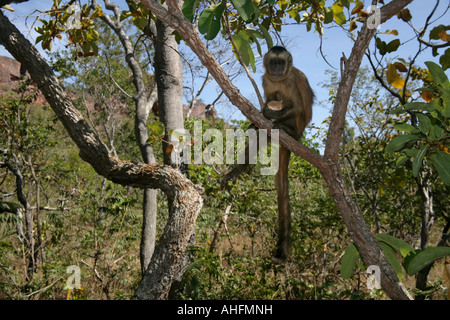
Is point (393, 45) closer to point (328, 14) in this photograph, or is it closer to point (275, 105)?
point (328, 14)

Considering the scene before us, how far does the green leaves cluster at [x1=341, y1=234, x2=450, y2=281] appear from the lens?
5.94 ft

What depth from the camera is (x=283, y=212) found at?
346 cm

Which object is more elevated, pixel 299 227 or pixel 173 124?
pixel 173 124

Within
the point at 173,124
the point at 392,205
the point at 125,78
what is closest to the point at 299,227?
the point at 392,205

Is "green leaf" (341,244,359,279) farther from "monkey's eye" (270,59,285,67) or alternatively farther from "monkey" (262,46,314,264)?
"monkey's eye" (270,59,285,67)

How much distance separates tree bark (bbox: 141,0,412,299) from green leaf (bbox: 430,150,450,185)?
508 millimetres

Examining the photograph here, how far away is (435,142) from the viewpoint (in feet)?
6.59

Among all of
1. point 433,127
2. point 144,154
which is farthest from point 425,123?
point 144,154

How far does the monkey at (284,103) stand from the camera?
3525 mm

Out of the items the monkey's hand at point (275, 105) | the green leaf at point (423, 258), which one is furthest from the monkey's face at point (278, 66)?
the green leaf at point (423, 258)

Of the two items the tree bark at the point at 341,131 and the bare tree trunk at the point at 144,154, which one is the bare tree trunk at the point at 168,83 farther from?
the tree bark at the point at 341,131

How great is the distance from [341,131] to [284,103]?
2.13m
